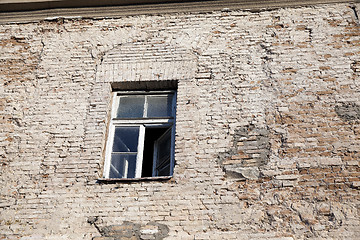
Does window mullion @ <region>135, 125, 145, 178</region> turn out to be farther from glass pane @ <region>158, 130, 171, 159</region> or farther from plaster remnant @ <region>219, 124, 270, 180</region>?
plaster remnant @ <region>219, 124, 270, 180</region>

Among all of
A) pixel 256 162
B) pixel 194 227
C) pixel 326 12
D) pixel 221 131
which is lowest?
pixel 194 227

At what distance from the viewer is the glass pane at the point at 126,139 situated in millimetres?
5625

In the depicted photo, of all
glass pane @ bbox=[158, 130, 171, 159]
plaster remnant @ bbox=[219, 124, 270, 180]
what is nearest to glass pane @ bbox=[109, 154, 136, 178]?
glass pane @ bbox=[158, 130, 171, 159]

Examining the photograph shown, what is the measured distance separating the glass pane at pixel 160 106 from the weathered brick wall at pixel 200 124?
0.26 meters

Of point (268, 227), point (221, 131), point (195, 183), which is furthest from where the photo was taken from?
point (221, 131)

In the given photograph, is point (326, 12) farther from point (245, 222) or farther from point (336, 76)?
point (245, 222)

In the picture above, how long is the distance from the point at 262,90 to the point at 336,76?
3.12 feet

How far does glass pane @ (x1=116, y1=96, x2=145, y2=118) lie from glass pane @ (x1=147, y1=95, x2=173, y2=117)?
4.2 inches

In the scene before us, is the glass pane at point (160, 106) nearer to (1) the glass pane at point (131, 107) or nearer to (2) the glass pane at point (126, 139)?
(1) the glass pane at point (131, 107)

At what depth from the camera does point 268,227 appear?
4.70 metres

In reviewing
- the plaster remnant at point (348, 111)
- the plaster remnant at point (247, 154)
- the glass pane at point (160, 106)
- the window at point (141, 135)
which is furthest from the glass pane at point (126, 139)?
the plaster remnant at point (348, 111)

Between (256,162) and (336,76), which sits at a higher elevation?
(336,76)

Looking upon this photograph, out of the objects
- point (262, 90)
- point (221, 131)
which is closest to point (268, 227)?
point (221, 131)

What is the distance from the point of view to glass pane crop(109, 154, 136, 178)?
5430 mm
